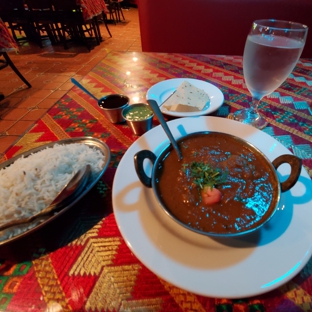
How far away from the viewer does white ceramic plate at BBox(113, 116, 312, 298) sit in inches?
23.7

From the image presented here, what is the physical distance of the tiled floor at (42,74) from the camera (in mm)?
2304

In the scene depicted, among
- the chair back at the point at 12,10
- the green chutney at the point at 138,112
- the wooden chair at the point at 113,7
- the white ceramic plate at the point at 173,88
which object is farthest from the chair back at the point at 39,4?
the green chutney at the point at 138,112

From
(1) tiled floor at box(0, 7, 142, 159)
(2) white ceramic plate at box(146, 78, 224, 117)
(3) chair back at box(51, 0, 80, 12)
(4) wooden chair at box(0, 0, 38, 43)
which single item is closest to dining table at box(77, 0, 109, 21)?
(3) chair back at box(51, 0, 80, 12)

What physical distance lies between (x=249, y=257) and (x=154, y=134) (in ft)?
2.35

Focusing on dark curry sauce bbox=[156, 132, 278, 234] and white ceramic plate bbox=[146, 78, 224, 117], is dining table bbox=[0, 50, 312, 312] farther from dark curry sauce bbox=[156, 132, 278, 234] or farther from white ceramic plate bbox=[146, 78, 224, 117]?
white ceramic plate bbox=[146, 78, 224, 117]

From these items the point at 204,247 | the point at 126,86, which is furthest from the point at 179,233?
the point at 126,86

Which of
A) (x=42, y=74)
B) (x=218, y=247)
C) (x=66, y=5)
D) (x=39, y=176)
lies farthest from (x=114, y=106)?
(x=66, y=5)

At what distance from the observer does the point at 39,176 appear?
905mm

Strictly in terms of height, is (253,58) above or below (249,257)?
above

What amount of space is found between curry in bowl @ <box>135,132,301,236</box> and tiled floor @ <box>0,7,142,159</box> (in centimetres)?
100

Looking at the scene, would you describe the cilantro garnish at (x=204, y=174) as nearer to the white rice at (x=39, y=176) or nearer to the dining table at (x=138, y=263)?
the dining table at (x=138, y=263)

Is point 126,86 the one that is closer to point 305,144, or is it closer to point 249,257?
point 305,144

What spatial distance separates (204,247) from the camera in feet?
2.27

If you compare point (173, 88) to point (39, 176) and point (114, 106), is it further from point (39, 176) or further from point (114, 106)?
point (39, 176)
